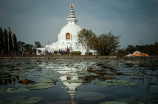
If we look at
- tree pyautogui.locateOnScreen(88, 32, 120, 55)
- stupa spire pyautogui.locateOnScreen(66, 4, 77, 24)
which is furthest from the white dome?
tree pyautogui.locateOnScreen(88, 32, 120, 55)

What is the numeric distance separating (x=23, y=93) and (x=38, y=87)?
32cm

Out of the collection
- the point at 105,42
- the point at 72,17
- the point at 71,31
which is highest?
the point at 72,17

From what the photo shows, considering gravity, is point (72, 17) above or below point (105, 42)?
above

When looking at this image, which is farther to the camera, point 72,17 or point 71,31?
point 72,17

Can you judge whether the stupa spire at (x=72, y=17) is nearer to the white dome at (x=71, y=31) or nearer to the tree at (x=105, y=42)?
the white dome at (x=71, y=31)

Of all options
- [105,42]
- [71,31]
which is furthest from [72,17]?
[105,42]

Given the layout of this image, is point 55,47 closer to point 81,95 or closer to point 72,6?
point 72,6

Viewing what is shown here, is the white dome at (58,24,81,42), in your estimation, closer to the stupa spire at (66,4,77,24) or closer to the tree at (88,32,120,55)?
the stupa spire at (66,4,77,24)

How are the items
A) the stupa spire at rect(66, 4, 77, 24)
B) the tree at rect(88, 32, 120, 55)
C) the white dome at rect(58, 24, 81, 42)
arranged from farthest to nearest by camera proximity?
1. the stupa spire at rect(66, 4, 77, 24)
2. the white dome at rect(58, 24, 81, 42)
3. the tree at rect(88, 32, 120, 55)

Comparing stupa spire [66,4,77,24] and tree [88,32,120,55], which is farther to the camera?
stupa spire [66,4,77,24]

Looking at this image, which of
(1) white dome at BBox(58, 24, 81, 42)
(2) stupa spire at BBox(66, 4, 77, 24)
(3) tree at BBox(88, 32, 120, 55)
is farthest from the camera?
(2) stupa spire at BBox(66, 4, 77, 24)

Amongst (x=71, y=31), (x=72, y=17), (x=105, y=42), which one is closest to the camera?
(x=105, y=42)

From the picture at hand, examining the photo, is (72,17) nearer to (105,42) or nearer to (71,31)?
(71,31)

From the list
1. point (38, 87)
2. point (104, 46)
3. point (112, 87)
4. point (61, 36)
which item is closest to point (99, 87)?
point (112, 87)
